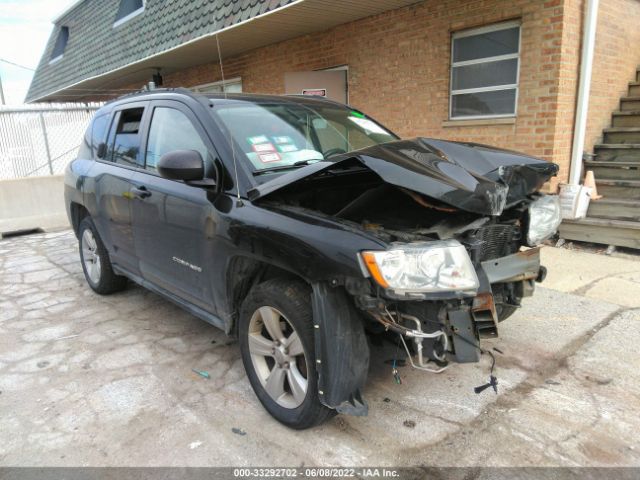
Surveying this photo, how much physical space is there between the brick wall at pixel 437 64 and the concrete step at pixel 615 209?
638mm

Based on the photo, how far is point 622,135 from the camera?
273 inches

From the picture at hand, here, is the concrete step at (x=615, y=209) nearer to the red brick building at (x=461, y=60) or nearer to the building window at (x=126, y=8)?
the red brick building at (x=461, y=60)

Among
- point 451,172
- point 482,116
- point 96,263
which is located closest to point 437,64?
point 482,116

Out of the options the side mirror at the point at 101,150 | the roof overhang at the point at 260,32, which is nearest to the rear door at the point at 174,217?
the side mirror at the point at 101,150

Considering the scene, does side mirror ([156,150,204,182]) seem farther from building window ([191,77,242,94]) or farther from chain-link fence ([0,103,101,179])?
chain-link fence ([0,103,101,179])

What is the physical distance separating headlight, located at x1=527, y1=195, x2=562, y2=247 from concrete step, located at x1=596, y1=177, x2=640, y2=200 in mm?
3927

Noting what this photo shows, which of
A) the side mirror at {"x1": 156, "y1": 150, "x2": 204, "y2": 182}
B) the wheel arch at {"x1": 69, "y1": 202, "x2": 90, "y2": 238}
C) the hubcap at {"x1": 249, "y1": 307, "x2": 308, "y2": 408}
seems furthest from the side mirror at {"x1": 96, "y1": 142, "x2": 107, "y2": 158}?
the hubcap at {"x1": 249, "y1": 307, "x2": 308, "y2": 408}

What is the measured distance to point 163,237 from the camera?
3420 millimetres

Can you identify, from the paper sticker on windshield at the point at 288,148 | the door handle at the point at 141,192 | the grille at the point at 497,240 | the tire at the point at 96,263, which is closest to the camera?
the grille at the point at 497,240

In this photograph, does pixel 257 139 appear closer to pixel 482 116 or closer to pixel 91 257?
pixel 91 257

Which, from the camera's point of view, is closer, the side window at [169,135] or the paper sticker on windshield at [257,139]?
the paper sticker on windshield at [257,139]

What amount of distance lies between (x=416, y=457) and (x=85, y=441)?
1.80 metres

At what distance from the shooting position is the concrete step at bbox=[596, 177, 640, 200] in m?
6.07

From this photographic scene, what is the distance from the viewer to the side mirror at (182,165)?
2.79 meters
